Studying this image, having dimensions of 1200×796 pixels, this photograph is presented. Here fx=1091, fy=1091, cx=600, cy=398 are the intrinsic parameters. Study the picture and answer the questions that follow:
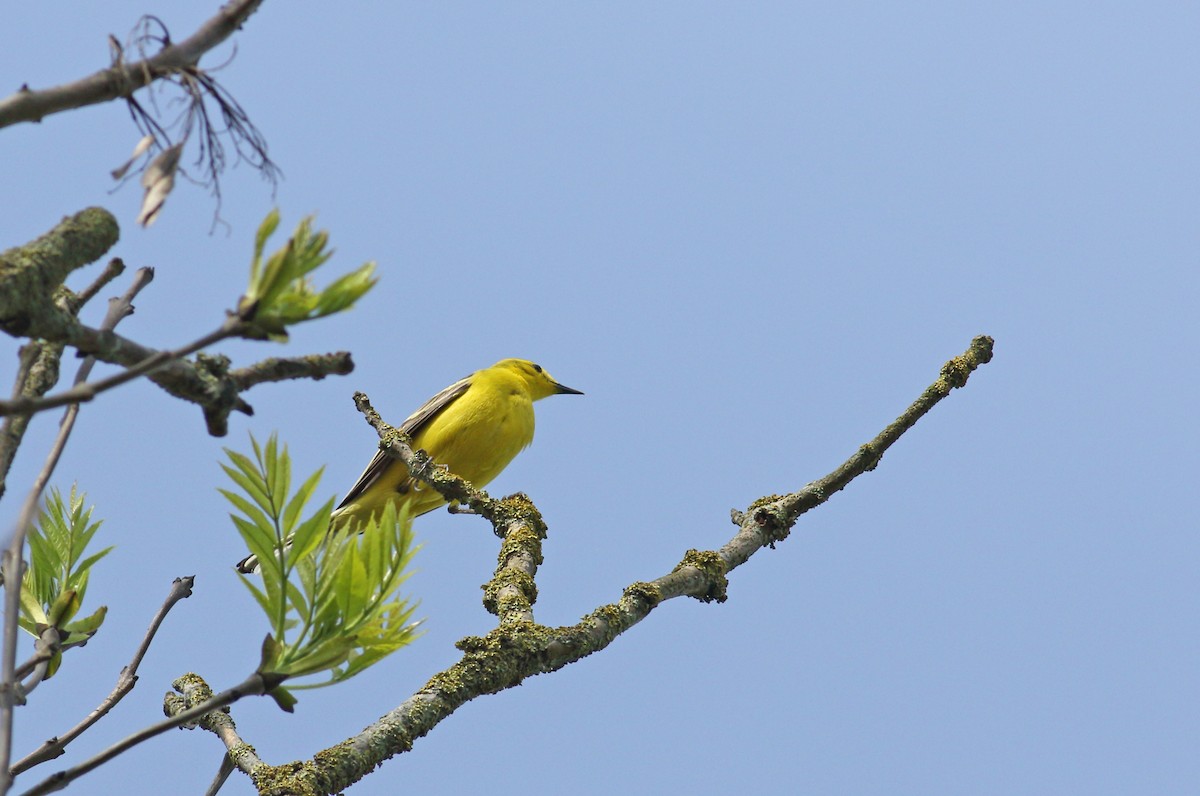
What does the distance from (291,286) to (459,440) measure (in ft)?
20.8

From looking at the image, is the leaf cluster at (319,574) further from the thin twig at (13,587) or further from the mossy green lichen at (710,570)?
the mossy green lichen at (710,570)

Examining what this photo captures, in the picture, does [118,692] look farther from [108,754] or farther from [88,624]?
[108,754]

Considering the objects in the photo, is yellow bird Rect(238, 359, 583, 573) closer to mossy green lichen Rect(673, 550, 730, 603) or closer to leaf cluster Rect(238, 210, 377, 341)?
mossy green lichen Rect(673, 550, 730, 603)

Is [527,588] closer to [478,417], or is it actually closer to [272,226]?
[272,226]

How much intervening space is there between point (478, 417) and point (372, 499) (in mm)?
985

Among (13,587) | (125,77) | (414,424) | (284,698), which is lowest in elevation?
(284,698)

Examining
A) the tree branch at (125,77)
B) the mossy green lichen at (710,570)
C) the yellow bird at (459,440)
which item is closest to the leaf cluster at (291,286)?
the tree branch at (125,77)

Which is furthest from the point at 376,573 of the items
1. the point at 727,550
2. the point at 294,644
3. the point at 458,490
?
the point at 458,490

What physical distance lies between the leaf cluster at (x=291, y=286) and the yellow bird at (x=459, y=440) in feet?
18.6

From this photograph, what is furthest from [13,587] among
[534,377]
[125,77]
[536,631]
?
[534,377]

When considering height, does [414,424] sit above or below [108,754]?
above

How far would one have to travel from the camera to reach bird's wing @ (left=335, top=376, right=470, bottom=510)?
25.4 feet

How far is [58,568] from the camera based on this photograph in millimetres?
3363

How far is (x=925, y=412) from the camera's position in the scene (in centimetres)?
462
